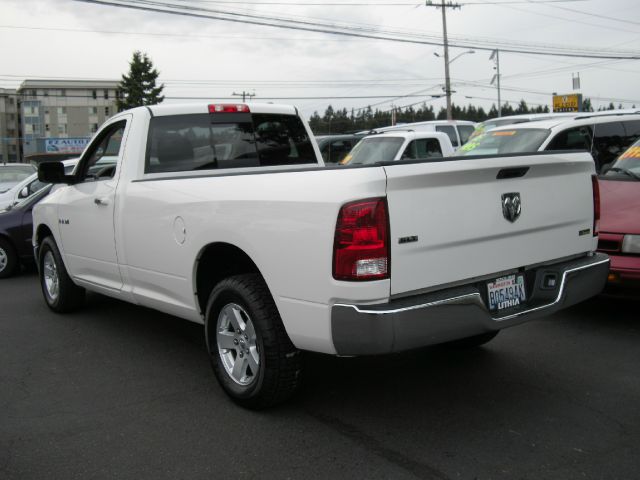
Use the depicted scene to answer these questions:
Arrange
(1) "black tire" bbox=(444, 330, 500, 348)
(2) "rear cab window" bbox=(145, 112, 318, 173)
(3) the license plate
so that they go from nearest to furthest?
(3) the license plate < (1) "black tire" bbox=(444, 330, 500, 348) < (2) "rear cab window" bbox=(145, 112, 318, 173)

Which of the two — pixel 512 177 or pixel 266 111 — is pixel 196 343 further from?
pixel 512 177

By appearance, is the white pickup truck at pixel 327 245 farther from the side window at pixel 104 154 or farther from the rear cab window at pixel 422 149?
the rear cab window at pixel 422 149

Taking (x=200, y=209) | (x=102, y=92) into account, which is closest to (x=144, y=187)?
(x=200, y=209)

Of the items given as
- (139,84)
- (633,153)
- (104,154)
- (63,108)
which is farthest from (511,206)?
(63,108)

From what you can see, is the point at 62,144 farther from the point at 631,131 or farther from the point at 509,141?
the point at 631,131

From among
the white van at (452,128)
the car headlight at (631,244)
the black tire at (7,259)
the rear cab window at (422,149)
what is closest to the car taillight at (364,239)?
the car headlight at (631,244)

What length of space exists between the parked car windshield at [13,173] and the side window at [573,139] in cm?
1186

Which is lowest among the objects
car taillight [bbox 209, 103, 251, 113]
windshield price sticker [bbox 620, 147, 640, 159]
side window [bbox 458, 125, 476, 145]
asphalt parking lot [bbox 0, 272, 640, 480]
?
asphalt parking lot [bbox 0, 272, 640, 480]

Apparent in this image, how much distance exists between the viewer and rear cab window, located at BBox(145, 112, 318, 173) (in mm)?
5148

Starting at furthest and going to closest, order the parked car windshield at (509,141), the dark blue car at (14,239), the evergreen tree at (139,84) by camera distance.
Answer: the evergreen tree at (139,84), the dark blue car at (14,239), the parked car windshield at (509,141)

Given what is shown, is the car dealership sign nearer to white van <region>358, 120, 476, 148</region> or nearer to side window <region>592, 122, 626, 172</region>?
white van <region>358, 120, 476, 148</region>

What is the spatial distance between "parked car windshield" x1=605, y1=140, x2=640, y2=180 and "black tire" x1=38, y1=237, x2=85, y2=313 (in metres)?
5.48

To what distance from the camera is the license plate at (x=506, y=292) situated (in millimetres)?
3572

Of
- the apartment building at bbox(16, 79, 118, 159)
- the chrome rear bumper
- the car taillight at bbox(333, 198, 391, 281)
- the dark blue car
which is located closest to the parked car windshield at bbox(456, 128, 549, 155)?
the chrome rear bumper
